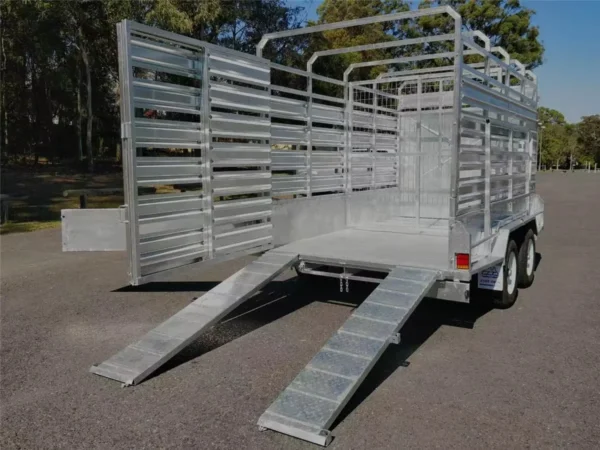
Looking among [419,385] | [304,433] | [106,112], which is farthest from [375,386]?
[106,112]

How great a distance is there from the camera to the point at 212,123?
493 centimetres

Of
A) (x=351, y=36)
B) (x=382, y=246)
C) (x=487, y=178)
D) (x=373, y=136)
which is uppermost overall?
(x=351, y=36)

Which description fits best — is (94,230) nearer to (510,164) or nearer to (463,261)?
(463,261)

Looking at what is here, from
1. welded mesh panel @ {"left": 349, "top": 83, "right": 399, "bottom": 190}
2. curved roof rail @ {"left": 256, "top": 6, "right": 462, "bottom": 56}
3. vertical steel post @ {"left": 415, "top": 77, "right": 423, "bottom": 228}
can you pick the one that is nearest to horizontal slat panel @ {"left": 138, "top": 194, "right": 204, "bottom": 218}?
curved roof rail @ {"left": 256, "top": 6, "right": 462, "bottom": 56}

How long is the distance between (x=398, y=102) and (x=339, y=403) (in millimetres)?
6652

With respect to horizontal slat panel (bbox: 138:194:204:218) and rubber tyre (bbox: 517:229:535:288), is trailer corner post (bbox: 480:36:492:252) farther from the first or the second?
horizontal slat panel (bbox: 138:194:204:218)

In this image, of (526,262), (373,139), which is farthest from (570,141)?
(526,262)

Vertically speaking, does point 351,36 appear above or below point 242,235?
above

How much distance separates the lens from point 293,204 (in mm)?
6195

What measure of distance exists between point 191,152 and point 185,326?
1.74 meters

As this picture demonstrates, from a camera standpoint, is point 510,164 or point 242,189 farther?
point 510,164

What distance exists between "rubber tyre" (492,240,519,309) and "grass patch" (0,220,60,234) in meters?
9.95

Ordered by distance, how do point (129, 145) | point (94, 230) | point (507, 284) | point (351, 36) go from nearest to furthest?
point (129, 145) → point (94, 230) → point (507, 284) → point (351, 36)

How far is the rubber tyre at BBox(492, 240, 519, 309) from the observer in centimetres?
545
